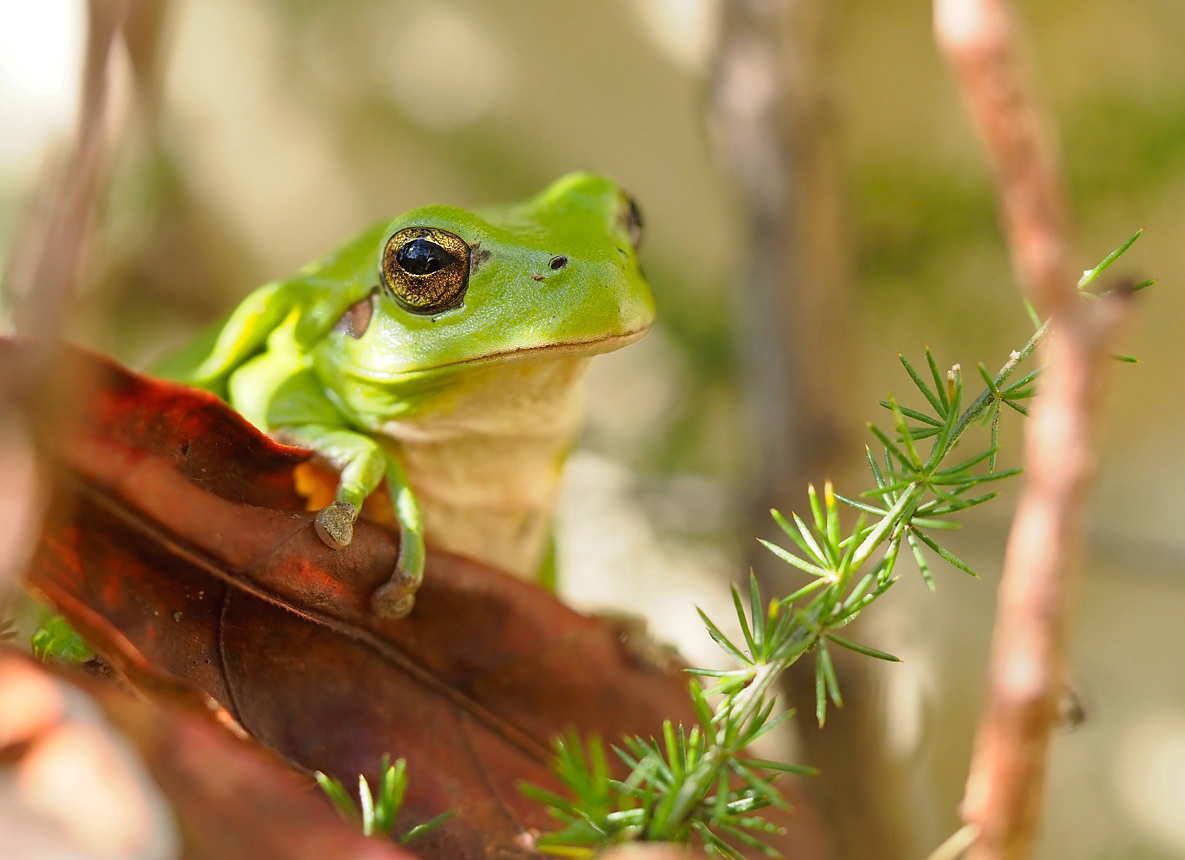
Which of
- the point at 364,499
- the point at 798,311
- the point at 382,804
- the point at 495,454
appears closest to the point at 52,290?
the point at 382,804

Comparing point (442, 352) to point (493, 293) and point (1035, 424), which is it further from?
point (1035, 424)

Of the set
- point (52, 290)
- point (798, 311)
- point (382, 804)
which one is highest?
point (52, 290)

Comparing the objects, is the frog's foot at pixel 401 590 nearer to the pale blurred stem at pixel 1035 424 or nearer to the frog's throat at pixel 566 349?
the frog's throat at pixel 566 349

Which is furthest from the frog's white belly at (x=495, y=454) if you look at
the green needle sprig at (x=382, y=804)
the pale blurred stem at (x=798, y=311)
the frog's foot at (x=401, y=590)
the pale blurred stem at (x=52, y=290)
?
the pale blurred stem at (x=798, y=311)

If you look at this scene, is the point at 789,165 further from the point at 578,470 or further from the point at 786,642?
the point at 786,642

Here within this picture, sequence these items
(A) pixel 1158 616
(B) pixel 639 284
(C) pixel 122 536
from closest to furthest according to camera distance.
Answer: (C) pixel 122 536 < (B) pixel 639 284 < (A) pixel 1158 616

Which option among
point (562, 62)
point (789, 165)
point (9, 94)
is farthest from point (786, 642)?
point (9, 94)
